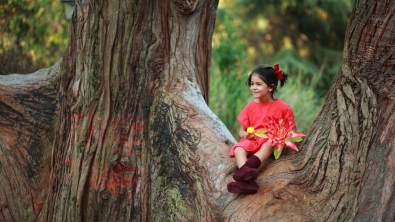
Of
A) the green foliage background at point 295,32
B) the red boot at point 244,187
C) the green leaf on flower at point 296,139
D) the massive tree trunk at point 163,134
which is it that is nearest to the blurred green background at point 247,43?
the green foliage background at point 295,32

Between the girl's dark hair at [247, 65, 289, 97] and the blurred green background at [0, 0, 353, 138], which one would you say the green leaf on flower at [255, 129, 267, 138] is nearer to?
the girl's dark hair at [247, 65, 289, 97]

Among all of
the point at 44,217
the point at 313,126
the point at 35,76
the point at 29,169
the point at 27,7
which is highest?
the point at 27,7

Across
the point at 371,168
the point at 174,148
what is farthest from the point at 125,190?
the point at 371,168

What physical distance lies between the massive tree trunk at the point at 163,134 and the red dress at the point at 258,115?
190mm

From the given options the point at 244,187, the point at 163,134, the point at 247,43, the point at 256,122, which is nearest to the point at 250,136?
the point at 256,122

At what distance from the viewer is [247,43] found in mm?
19156

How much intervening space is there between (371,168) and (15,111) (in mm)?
3487

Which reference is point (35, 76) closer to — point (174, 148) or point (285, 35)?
point (174, 148)

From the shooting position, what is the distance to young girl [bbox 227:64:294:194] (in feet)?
13.9

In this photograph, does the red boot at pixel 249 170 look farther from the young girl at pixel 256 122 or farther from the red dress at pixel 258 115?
the red dress at pixel 258 115

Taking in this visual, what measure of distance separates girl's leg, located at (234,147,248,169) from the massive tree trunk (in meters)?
0.14

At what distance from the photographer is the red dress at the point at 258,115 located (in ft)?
14.4

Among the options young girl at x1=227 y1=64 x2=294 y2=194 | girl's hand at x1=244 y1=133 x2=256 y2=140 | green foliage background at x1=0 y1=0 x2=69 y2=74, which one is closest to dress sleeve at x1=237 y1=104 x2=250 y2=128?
young girl at x1=227 y1=64 x2=294 y2=194

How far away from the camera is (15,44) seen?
881 cm
